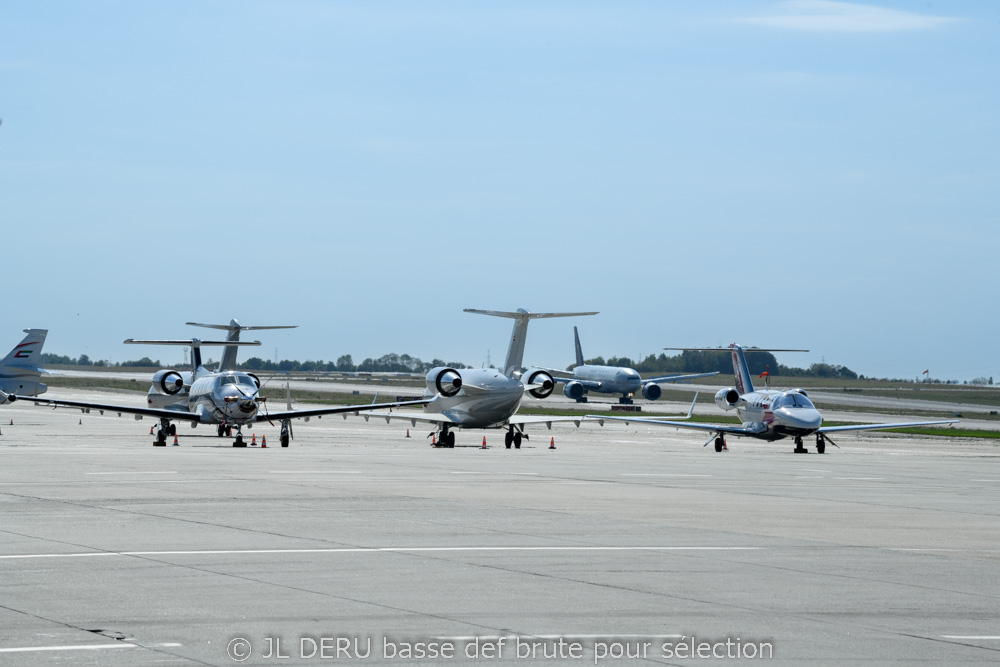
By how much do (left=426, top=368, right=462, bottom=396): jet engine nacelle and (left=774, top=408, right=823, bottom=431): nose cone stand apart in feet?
42.4

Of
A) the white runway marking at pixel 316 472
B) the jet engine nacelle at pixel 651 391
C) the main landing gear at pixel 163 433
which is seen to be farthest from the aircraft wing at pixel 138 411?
the jet engine nacelle at pixel 651 391

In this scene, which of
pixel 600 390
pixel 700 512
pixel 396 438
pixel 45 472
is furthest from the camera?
pixel 600 390

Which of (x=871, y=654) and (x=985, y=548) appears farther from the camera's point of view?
(x=985, y=548)

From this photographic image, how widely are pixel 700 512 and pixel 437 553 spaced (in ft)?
23.2

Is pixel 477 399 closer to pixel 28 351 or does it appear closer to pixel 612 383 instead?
pixel 28 351

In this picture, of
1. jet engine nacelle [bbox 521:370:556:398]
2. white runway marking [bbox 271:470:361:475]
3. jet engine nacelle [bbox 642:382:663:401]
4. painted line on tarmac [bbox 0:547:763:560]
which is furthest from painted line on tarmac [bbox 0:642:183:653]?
jet engine nacelle [bbox 642:382:663:401]

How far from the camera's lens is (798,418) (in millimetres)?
46812

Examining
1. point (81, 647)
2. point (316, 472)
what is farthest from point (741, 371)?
point (81, 647)

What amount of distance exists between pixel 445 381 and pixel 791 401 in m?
14.0

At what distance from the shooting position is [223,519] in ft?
58.3

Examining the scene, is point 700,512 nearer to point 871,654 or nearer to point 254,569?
point 254,569

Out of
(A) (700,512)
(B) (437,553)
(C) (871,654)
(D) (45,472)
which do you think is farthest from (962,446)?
(C) (871,654)

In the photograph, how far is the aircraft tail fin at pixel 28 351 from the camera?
66.4m

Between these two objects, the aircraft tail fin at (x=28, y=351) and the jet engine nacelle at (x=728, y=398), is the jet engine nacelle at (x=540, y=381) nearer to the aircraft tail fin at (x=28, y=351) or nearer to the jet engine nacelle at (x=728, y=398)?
the jet engine nacelle at (x=728, y=398)
